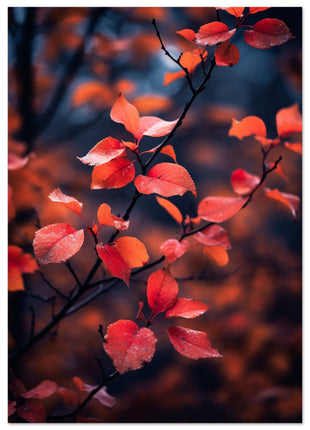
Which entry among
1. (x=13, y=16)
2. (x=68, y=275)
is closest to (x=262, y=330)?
(x=68, y=275)

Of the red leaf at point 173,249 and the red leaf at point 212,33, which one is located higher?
the red leaf at point 212,33

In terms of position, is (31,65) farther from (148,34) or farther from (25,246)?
(25,246)

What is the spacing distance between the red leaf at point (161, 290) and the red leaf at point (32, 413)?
35 cm

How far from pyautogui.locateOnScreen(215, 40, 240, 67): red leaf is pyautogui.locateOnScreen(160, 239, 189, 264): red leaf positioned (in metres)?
0.30

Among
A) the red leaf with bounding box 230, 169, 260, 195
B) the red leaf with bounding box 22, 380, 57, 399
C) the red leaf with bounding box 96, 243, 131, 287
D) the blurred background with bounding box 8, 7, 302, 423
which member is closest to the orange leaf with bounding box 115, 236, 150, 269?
the red leaf with bounding box 96, 243, 131, 287

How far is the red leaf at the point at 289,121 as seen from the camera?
2.07ft

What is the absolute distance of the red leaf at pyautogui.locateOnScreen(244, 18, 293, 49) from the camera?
0.50m

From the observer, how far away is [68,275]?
149 cm

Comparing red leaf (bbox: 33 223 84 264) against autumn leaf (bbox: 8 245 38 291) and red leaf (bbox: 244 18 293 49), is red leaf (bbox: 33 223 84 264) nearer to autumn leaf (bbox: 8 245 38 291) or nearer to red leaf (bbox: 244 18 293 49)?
autumn leaf (bbox: 8 245 38 291)

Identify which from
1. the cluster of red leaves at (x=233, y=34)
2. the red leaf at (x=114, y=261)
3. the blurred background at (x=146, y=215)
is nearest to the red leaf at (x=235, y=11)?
the cluster of red leaves at (x=233, y=34)

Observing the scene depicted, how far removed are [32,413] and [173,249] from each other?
433mm

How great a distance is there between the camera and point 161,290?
1.68ft

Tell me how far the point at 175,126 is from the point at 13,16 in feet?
2.73

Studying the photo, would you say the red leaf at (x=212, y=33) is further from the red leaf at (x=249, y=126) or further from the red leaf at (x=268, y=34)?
the red leaf at (x=249, y=126)
